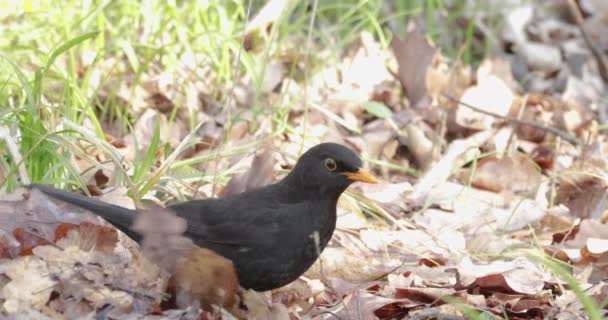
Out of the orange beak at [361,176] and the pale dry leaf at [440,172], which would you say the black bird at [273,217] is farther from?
the pale dry leaf at [440,172]

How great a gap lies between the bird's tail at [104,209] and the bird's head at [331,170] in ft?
1.98

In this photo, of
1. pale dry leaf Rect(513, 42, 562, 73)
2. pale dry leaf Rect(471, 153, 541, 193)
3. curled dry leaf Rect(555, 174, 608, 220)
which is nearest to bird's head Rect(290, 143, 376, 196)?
curled dry leaf Rect(555, 174, 608, 220)

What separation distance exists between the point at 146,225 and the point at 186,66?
Answer: 2655 millimetres

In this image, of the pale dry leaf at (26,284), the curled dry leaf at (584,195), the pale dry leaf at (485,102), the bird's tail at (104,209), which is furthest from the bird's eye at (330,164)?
the pale dry leaf at (485,102)

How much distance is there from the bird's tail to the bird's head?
23.8 inches

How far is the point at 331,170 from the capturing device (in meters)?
3.25

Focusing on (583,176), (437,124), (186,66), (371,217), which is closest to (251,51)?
(186,66)

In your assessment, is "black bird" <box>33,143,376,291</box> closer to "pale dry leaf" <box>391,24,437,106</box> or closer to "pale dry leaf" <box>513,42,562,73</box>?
"pale dry leaf" <box>391,24,437,106</box>

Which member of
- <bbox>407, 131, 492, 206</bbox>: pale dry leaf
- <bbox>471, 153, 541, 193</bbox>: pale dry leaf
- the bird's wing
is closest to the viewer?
the bird's wing

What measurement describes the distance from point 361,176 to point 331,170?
0.11m

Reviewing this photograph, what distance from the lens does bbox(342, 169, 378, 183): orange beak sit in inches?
125

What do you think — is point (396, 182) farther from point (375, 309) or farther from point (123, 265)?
point (123, 265)

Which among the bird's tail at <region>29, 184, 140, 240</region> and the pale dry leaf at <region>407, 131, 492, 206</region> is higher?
the bird's tail at <region>29, 184, 140, 240</region>

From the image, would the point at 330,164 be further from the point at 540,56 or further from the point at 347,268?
the point at 540,56
